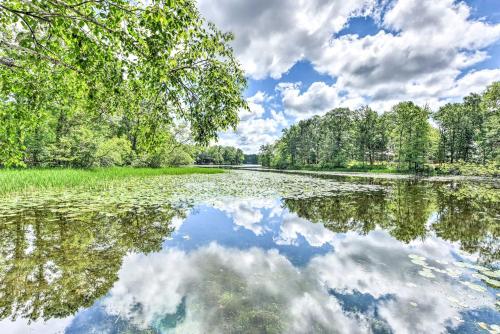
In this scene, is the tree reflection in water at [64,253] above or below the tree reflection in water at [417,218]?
above

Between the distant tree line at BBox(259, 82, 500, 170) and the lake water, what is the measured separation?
35294 mm

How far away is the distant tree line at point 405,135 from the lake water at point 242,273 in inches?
1390

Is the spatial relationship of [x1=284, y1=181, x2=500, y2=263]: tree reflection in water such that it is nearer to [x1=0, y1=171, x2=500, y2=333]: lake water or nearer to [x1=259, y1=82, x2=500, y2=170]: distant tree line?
[x1=0, y1=171, x2=500, y2=333]: lake water

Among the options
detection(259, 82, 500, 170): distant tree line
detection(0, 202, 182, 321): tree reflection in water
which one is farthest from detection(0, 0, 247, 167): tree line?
detection(259, 82, 500, 170): distant tree line

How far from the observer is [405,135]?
44.0 m

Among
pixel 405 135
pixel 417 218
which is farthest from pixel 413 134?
pixel 417 218

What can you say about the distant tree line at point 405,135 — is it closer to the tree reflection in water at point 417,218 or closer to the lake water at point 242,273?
the tree reflection in water at point 417,218

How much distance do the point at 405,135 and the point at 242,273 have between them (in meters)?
50.4

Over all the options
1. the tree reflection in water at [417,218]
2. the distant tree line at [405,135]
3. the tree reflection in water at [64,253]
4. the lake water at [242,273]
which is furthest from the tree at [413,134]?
the tree reflection in water at [64,253]

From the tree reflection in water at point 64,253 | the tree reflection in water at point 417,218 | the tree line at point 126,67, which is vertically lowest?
the tree reflection in water at point 417,218

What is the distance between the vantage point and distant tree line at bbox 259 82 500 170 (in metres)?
40.5

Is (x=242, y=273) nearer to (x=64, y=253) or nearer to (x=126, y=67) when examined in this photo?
(x=64, y=253)

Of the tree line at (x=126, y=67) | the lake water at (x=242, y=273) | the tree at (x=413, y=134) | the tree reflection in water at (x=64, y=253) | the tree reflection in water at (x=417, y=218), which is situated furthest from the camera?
the tree at (x=413, y=134)

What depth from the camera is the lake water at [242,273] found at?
10.5ft
